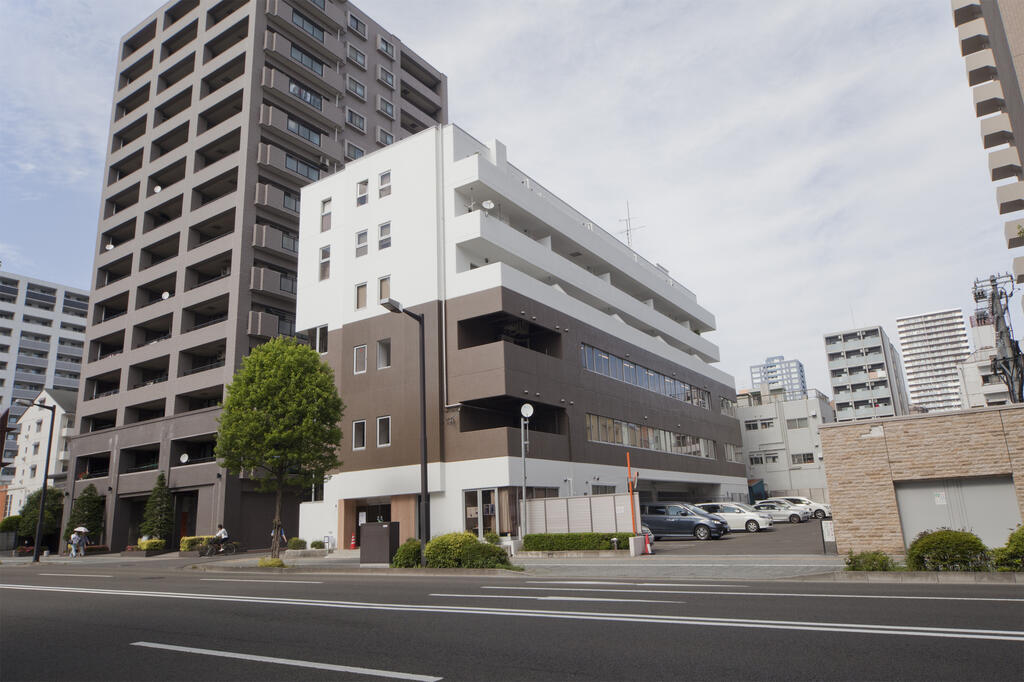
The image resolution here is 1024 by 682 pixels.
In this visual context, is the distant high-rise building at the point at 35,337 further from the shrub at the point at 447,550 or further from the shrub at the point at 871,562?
the shrub at the point at 871,562

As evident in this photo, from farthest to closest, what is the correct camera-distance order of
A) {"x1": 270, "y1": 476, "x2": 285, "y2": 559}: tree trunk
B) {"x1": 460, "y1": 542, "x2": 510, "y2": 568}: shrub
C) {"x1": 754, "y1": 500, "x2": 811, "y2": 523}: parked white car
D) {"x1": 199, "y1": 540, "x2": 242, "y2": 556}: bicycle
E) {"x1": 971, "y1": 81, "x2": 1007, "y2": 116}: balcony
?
{"x1": 971, "y1": 81, "x2": 1007, "y2": 116}: balcony < {"x1": 754, "y1": 500, "x2": 811, "y2": 523}: parked white car < {"x1": 199, "y1": 540, "x2": 242, "y2": 556}: bicycle < {"x1": 270, "y1": 476, "x2": 285, "y2": 559}: tree trunk < {"x1": 460, "y1": 542, "x2": 510, "y2": 568}: shrub

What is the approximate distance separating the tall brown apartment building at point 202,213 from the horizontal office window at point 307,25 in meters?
0.11

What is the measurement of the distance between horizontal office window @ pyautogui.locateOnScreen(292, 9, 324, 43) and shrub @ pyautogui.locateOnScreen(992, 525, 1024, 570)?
52.1 metres

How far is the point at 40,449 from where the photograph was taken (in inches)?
2616

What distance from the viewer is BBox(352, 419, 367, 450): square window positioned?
34219 millimetres

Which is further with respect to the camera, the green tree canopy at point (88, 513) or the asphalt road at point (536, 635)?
the green tree canopy at point (88, 513)

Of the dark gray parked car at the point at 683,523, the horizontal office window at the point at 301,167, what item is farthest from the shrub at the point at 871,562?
the horizontal office window at the point at 301,167

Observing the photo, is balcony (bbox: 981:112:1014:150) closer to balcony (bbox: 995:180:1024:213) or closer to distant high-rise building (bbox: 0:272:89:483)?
balcony (bbox: 995:180:1024:213)

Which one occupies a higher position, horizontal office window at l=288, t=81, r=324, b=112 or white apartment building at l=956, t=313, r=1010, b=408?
horizontal office window at l=288, t=81, r=324, b=112

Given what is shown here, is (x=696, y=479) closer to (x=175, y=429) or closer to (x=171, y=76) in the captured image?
(x=175, y=429)

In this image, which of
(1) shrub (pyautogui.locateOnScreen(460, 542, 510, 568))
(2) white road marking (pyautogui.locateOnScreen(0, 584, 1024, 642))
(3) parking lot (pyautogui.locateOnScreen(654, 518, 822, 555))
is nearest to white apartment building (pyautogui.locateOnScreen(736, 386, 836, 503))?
(3) parking lot (pyautogui.locateOnScreen(654, 518, 822, 555))

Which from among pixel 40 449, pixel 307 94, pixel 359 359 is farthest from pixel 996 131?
pixel 40 449

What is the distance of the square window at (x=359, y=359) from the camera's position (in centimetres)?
3506

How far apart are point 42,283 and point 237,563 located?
102548 millimetres
